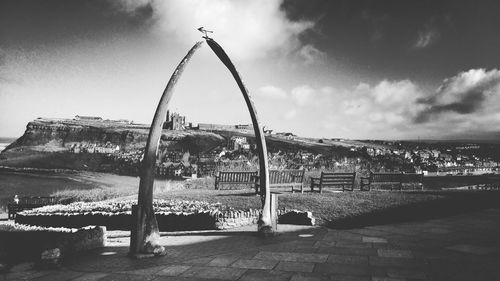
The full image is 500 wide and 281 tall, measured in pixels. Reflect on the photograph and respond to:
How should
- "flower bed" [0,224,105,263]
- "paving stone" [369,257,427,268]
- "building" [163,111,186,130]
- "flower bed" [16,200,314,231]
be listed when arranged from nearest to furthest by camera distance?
"paving stone" [369,257,427,268] < "flower bed" [0,224,105,263] < "flower bed" [16,200,314,231] < "building" [163,111,186,130]

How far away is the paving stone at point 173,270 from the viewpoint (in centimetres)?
442

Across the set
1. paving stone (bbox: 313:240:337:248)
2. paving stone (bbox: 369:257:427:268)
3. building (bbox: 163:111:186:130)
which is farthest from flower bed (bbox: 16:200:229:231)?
building (bbox: 163:111:186:130)

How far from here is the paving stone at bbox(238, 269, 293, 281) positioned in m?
4.03

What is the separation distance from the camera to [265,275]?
4.19m

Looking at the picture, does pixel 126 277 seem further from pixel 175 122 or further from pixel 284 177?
pixel 175 122

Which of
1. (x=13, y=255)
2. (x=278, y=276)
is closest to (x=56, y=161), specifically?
(x=13, y=255)

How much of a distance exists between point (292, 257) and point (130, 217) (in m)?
7.85

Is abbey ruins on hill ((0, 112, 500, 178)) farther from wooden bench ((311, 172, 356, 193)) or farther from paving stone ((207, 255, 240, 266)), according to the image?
paving stone ((207, 255, 240, 266))

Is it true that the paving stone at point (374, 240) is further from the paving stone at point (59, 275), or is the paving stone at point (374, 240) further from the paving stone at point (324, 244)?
the paving stone at point (59, 275)

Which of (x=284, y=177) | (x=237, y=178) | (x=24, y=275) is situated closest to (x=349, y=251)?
(x=24, y=275)

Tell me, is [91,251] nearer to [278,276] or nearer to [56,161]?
[278,276]

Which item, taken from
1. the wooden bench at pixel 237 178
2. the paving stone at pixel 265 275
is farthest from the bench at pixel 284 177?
the paving stone at pixel 265 275

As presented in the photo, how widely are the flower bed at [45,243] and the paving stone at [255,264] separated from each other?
2834 mm

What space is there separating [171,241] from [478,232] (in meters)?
6.45
